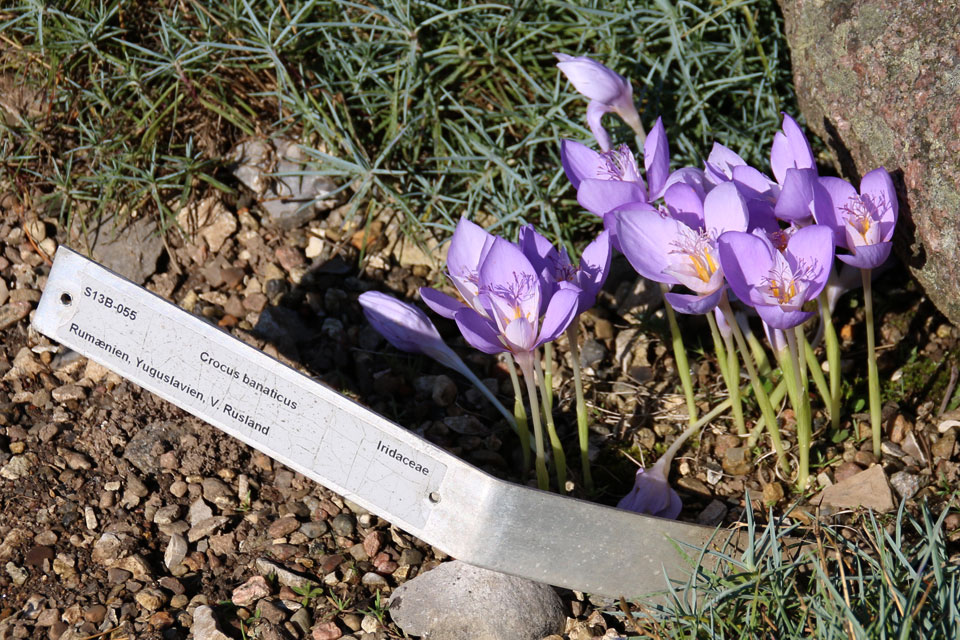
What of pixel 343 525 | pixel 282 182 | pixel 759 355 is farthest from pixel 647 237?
pixel 282 182

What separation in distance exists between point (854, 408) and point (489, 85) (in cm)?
129

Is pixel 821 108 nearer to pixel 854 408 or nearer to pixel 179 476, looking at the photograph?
pixel 854 408

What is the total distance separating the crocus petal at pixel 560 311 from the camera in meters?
1.74

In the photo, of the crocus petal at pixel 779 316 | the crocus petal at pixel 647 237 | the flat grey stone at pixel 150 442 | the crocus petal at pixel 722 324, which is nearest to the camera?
the crocus petal at pixel 779 316

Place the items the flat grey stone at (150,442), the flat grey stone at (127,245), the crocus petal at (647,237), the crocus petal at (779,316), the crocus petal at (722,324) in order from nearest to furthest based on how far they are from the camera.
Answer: the crocus petal at (779,316), the crocus petal at (647,237), the crocus petal at (722,324), the flat grey stone at (150,442), the flat grey stone at (127,245)

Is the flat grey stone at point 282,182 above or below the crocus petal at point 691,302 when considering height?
below

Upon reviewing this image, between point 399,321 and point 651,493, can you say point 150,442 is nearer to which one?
point 399,321

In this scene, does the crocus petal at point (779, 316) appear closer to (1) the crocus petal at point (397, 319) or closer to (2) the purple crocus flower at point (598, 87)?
(2) the purple crocus flower at point (598, 87)

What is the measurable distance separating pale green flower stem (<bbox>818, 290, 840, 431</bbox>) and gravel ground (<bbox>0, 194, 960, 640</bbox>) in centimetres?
10

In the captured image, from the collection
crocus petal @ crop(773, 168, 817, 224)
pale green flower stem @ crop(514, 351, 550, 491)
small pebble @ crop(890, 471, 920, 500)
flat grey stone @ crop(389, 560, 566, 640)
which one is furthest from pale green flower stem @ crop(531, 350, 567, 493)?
small pebble @ crop(890, 471, 920, 500)

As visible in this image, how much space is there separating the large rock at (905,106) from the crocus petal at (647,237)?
574 millimetres

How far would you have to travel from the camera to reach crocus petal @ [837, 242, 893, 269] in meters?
1.77

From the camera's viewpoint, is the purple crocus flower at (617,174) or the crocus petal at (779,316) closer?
the crocus petal at (779,316)

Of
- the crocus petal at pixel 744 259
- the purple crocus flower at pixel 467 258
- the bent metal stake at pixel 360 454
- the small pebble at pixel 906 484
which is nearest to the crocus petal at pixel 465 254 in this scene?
the purple crocus flower at pixel 467 258
